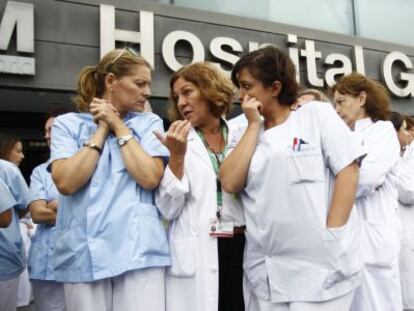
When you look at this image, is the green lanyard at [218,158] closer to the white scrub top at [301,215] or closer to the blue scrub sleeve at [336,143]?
the white scrub top at [301,215]

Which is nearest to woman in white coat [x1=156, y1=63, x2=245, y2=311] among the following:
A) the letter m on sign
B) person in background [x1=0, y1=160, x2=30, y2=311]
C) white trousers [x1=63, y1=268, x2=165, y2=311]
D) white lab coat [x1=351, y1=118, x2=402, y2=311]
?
white trousers [x1=63, y1=268, x2=165, y2=311]

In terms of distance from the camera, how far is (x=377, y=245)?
2.57m

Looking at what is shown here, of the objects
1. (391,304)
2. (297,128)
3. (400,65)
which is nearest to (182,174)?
(297,128)

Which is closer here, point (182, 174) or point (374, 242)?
point (182, 174)

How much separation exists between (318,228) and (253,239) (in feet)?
0.93

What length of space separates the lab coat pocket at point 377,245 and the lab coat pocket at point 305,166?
87 cm

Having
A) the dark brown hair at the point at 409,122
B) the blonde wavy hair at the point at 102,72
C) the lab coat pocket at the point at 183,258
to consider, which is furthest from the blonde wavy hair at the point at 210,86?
the dark brown hair at the point at 409,122

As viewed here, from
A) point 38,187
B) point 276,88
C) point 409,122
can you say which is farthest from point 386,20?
point 276,88

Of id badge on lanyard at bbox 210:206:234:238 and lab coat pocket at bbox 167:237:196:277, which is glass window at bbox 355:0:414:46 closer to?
id badge on lanyard at bbox 210:206:234:238

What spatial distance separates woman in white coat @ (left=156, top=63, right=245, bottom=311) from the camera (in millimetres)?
2014

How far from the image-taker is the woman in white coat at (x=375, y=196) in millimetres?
2510

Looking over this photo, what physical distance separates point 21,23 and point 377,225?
6.07 m

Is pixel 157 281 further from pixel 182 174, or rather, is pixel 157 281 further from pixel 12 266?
pixel 12 266

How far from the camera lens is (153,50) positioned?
7.72 m
